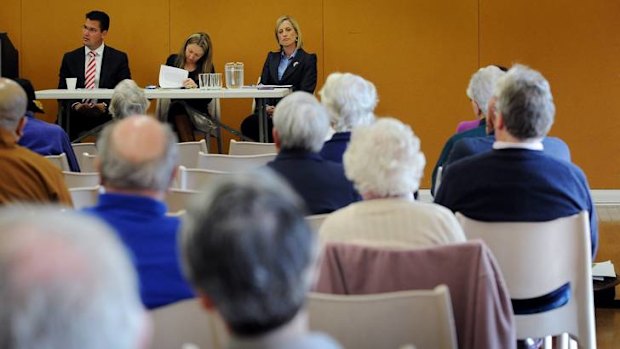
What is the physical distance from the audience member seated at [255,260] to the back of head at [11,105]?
2.55 meters

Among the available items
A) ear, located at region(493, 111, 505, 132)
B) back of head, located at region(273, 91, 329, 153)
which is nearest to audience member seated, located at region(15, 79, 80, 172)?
back of head, located at region(273, 91, 329, 153)

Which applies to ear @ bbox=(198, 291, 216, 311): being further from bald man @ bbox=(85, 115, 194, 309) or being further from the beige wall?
the beige wall

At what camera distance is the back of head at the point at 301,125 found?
13.1 ft

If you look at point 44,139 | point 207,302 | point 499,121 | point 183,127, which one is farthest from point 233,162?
point 207,302

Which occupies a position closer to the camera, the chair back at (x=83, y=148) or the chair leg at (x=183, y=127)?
the chair back at (x=83, y=148)

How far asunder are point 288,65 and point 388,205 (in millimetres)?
5801

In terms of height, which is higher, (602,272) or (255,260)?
(255,260)

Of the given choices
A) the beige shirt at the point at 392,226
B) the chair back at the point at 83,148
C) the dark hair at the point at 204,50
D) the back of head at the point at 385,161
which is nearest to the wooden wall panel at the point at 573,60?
the dark hair at the point at 204,50

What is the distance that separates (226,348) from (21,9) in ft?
28.4

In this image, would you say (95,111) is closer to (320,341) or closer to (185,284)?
(185,284)

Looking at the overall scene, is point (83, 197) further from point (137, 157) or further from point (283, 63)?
point (283, 63)

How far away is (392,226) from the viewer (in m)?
3.05

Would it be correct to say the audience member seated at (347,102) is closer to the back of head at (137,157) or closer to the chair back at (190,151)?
the chair back at (190,151)

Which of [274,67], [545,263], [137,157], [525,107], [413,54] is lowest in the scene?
[545,263]
